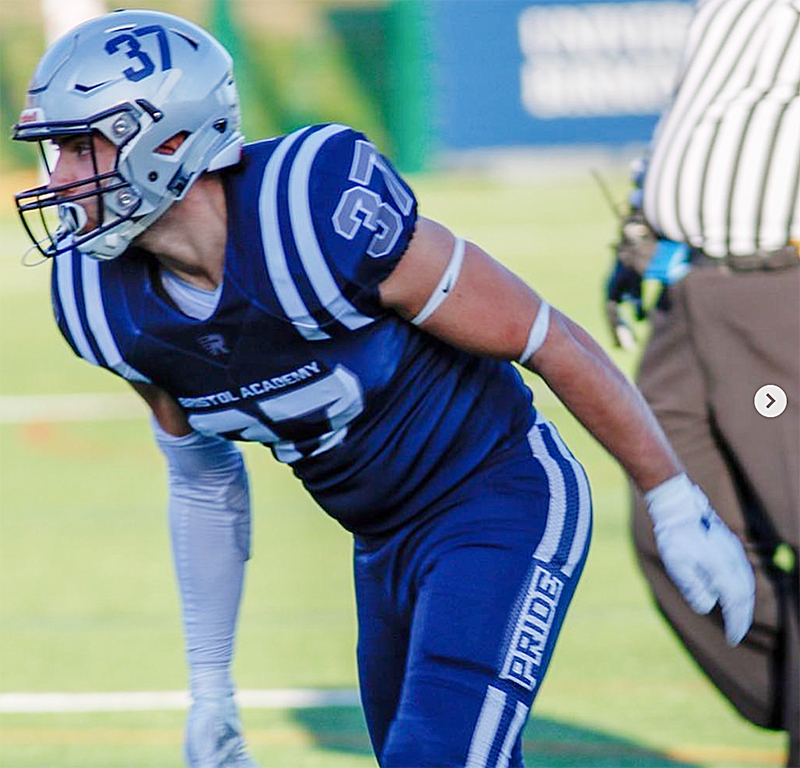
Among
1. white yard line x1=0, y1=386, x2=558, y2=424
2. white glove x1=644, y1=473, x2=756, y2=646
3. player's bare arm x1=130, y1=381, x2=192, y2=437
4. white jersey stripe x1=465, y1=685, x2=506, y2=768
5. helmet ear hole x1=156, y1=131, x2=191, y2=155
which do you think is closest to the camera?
white jersey stripe x1=465, y1=685, x2=506, y2=768

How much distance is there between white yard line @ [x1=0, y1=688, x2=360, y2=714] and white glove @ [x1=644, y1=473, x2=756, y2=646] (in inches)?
72.7

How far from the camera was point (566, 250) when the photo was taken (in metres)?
13.7

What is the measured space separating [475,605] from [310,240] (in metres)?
0.67

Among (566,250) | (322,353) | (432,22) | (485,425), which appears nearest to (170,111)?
(322,353)

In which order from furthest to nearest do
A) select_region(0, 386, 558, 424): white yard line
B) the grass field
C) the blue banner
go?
the blue banner < select_region(0, 386, 558, 424): white yard line < the grass field

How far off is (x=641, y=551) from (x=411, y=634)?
57.1 inches

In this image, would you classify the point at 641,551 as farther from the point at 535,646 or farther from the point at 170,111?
the point at 170,111

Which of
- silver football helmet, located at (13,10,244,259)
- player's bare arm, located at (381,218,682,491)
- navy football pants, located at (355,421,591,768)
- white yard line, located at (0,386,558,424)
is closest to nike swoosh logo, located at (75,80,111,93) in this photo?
silver football helmet, located at (13,10,244,259)

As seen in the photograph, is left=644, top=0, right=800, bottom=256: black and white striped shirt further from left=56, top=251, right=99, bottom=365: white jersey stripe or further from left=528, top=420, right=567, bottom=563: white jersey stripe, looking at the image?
left=56, top=251, right=99, bottom=365: white jersey stripe

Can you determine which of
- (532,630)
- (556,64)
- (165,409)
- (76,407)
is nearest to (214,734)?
(165,409)

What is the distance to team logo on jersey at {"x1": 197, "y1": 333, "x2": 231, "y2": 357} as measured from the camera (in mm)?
2908

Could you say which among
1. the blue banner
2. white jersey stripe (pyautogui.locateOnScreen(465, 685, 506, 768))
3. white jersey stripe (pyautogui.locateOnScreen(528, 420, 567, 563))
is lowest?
the blue banner

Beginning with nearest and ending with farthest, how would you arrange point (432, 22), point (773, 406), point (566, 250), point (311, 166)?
1. point (311, 166)
2. point (773, 406)
3. point (566, 250)
4. point (432, 22)

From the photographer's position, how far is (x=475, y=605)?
9.46 feet
